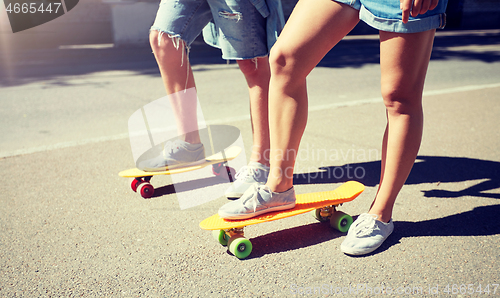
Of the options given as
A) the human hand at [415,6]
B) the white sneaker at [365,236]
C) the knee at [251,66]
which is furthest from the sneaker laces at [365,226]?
the knee at [251,66]

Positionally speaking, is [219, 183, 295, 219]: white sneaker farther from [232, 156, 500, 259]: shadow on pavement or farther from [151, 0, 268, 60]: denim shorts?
[151, 0, 268, 60]: denim shorts

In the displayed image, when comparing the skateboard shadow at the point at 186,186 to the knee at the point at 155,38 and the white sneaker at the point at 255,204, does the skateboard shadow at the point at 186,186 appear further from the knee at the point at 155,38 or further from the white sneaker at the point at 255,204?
the knee at the point at 155,38

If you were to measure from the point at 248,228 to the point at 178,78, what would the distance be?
3.92 feet

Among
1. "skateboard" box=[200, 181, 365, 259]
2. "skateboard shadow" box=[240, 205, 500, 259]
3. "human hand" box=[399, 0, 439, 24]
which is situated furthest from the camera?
"skateboard shadow" box=[240, 205, 500, 259]

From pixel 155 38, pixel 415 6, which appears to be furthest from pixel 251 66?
pixel 415 6

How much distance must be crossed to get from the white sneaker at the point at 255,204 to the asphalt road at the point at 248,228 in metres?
0.20

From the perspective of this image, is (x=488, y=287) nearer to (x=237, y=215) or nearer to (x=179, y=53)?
(x=237, y=215)

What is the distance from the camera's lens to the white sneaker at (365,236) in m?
2.13

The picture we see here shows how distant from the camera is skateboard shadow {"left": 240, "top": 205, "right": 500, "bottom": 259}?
224 cm

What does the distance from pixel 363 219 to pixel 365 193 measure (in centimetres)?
72

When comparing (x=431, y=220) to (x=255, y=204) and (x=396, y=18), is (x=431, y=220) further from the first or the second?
(x=396, y=18)

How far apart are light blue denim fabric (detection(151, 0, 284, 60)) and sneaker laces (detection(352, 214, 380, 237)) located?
1.27 meters

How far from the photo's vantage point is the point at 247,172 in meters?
2.83

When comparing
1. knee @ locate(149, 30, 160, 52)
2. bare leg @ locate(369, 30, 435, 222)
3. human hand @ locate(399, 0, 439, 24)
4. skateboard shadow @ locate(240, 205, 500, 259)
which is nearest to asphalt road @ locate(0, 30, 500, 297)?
skateboard shadow @ locate(240, 205, 500, 259)
